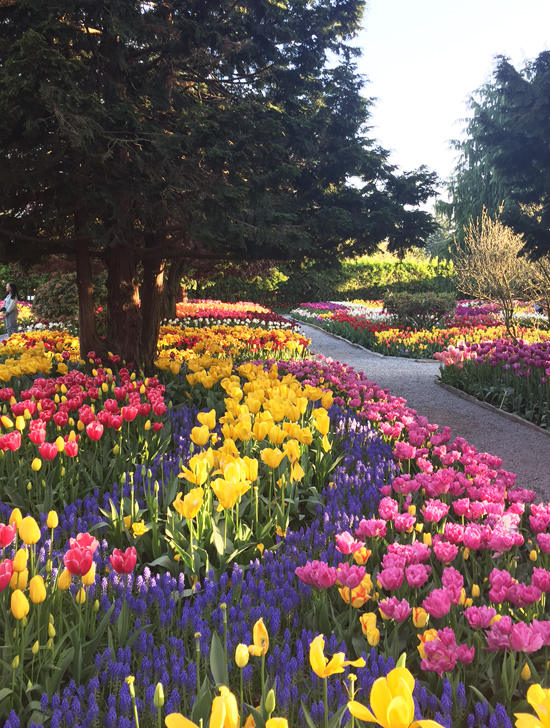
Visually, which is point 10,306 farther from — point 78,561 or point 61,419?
point 78,561

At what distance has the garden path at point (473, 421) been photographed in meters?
5.16

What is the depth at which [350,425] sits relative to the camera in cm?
450

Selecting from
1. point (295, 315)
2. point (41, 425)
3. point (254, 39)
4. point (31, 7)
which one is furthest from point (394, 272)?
point (41, 425)

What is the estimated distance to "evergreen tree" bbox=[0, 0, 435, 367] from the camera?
17.1 feet

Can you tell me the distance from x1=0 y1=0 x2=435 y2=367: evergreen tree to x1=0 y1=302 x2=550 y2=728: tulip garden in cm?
284

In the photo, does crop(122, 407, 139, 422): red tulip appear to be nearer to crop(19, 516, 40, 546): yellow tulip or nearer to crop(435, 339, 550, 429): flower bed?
crop(19, 516, 40, 546): yellow tulip

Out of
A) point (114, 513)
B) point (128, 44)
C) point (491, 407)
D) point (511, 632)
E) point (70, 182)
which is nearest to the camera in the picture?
point (511, 632)

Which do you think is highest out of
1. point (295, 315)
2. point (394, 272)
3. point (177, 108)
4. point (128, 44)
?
point (128, 44)

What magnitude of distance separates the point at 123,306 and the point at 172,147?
2.61m

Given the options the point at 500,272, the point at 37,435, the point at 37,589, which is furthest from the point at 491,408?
the point at 37,589

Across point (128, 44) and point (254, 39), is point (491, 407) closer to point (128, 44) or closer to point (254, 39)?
point (254, 39)

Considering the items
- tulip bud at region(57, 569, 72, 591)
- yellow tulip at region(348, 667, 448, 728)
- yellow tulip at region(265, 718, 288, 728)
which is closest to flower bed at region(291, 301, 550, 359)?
tulip bud at region(57, 569, 72, 591)

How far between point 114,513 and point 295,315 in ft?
79.8

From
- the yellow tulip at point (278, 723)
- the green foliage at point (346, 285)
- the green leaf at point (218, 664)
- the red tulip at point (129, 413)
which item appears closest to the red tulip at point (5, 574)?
the green leaf at point (218, 664)
